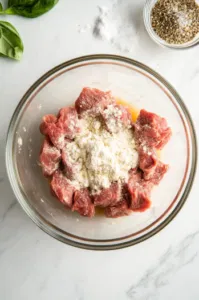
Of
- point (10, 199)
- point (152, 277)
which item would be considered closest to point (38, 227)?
point (10, 199)

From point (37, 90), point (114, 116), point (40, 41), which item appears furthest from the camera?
point (40, 41)

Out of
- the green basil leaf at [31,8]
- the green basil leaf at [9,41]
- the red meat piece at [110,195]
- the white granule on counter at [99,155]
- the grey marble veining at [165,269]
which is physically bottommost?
the grey marble veining at [165,269]

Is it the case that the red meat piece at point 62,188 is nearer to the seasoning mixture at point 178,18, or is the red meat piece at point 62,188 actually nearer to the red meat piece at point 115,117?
the red meat piece at point 115,117

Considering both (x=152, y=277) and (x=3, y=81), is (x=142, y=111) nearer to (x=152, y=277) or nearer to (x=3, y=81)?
(x=3, y=81)

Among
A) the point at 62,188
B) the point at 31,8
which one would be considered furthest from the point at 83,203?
the point at 31,8

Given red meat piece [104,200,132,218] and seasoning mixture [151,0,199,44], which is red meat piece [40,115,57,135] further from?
seasoning mixture [151,0,199,44]

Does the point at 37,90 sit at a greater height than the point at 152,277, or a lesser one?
greater

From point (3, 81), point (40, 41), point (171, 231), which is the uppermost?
point (40, 41)

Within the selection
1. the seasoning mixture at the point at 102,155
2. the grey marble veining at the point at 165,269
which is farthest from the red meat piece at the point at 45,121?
the grey marble veining at the point at 165,269
